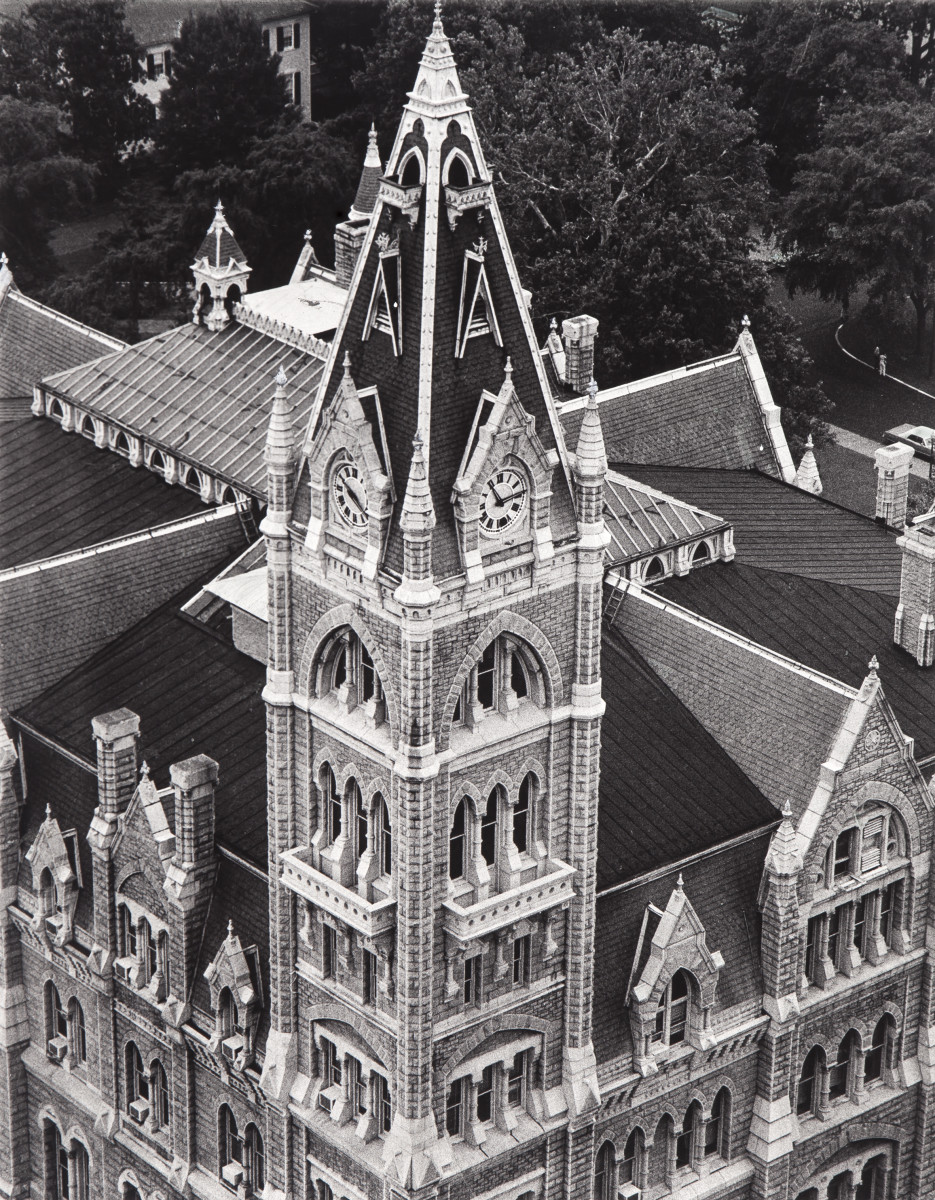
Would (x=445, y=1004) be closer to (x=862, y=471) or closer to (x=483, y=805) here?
(x=483, y=805)

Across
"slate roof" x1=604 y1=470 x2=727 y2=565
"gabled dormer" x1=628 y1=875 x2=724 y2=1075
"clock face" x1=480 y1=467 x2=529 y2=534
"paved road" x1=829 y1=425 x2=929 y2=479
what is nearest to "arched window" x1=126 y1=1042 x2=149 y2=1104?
"gabled dormer" x1=628 y1=875 x2=724 y2=1075

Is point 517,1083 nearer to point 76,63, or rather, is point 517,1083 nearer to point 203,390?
point 203,390

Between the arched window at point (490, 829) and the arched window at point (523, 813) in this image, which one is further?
the arched window at point (523, 813)

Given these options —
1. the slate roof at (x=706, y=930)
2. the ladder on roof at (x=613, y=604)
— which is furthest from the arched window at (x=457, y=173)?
the ladder on roof at (x=613, y=604)

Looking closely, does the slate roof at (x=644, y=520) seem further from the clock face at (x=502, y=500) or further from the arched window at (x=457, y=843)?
the clock face at (x=502, y=500)

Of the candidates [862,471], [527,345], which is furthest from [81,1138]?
[862,471]

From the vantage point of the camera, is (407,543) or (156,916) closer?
(407,543)

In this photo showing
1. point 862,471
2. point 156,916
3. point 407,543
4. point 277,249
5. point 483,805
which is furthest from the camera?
point 277,249
